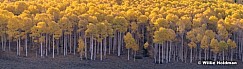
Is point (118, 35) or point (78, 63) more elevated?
point (118, 35)

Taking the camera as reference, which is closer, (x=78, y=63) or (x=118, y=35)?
(x=78, y=63)

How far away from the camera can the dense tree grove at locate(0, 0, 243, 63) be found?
185 ft

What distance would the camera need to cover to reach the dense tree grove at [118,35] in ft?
185

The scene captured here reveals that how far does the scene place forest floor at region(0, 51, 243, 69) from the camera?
5159 cm

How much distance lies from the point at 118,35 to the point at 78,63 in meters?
9.14

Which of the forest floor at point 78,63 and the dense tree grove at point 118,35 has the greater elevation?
the dense tree grove at point 118,35

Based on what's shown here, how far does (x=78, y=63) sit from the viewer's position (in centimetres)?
5425

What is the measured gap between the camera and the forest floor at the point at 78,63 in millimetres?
51594

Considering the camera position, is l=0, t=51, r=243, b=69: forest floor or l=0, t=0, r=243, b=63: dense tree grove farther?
l=0, t=0, r=243, b=63: dense tree grove

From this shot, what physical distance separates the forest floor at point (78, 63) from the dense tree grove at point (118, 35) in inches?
42.5

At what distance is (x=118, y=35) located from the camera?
61844mm

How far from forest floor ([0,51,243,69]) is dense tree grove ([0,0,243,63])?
1081 millimetres

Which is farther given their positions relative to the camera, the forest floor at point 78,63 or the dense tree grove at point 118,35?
the dense tree grove at point 118,35

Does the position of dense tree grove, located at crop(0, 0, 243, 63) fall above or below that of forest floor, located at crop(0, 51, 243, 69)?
above
